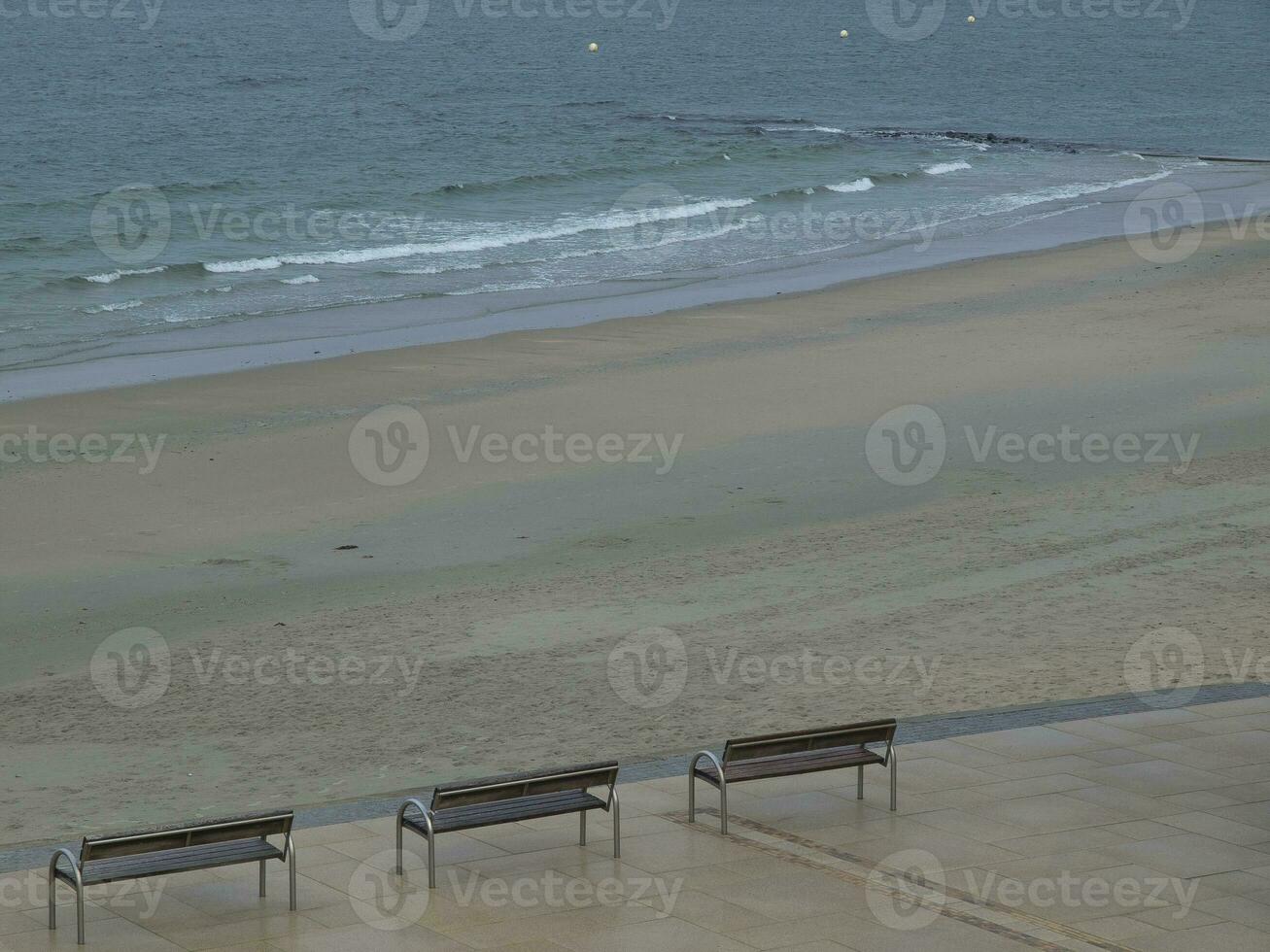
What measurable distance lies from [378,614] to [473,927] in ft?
16.7

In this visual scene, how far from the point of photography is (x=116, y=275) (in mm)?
28875

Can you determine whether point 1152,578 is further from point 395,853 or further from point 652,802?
point 395,853

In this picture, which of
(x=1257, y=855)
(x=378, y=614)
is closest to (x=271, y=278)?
(x=378, y=614)

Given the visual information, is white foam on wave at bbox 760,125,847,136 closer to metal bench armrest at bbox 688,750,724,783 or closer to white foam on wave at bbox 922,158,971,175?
white foam on wave at bbox 922,158,971,175
